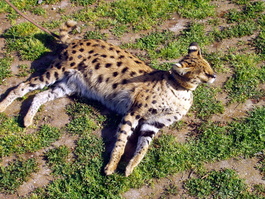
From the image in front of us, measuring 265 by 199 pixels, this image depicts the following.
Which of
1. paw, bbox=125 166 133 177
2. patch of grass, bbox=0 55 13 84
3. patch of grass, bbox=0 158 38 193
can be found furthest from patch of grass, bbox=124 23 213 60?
patch of grass, bbox=0 158 38 193

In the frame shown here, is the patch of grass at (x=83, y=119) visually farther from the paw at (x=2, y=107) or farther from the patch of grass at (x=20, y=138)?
the paw at (x=2, y=107)

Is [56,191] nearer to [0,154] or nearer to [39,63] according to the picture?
[0,154]

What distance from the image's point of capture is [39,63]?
6.95 meters

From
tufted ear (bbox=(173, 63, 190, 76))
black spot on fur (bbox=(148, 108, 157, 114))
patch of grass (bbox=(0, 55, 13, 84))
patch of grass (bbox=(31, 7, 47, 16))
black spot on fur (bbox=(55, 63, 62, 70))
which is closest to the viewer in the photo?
tufted ear (bbox=(173, 63, 190, 76))

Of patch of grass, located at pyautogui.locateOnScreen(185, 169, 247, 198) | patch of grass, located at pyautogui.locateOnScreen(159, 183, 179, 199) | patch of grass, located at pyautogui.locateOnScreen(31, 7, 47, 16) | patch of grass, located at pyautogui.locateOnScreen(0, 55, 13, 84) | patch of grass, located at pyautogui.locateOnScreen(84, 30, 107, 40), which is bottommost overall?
patch of grass, located at pyautogui.locateOnScreen(185, 169, 247, 198)

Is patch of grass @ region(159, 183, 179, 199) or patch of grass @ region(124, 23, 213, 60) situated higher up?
patch of grass @ region(124, 23, 213, 60)

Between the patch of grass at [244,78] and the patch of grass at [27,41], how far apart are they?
12.0 ft

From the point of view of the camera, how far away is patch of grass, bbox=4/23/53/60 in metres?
7.09

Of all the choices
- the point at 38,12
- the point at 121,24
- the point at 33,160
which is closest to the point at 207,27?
the point at 121,24

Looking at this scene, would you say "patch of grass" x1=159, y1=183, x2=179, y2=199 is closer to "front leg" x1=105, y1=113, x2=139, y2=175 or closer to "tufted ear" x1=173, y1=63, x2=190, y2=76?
"front leg" x1=105, y1=113, x2=139, y2=175

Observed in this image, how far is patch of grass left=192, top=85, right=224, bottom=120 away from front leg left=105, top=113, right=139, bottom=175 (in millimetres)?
1156

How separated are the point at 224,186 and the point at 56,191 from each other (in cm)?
234

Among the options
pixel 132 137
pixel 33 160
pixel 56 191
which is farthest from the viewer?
pixel 132 137

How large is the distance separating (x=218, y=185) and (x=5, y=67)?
4.43 metres
